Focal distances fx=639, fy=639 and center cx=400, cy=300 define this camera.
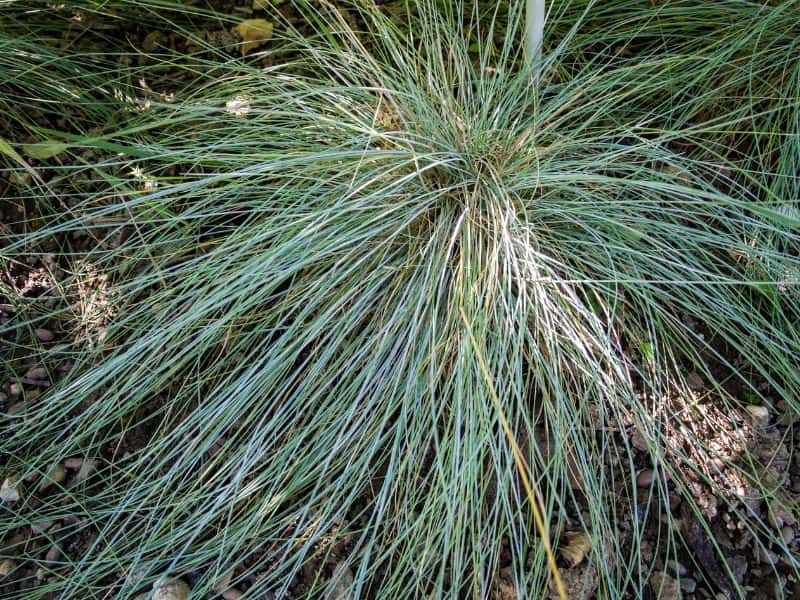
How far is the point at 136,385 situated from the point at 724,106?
5.14ft

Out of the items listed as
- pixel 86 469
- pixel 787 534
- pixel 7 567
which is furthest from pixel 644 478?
pixel 7 567

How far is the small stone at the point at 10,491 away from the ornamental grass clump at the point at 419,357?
0.03 meters

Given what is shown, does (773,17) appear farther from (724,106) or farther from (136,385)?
(136,385)

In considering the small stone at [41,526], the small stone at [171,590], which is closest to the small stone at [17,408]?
the small stone at [41,526]

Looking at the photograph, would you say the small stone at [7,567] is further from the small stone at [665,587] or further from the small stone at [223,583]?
the small stone at [665,587]

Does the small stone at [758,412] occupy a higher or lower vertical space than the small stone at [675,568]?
higher

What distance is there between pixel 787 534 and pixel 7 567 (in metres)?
1.58

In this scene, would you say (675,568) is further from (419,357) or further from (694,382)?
(419,357)

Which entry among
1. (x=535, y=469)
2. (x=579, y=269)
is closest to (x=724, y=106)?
(x=579, y=269)

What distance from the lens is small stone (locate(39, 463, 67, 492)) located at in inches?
54.2

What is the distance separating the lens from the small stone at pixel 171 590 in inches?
48.3

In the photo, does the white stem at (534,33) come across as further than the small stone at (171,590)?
Yes

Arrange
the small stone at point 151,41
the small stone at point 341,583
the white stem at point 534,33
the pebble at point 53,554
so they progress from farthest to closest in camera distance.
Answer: the small stone at point 151,41 < the white stem at point 534,33 < the pebble at point 53,554 < the small stone at point 341,583

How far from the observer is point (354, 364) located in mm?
1300
